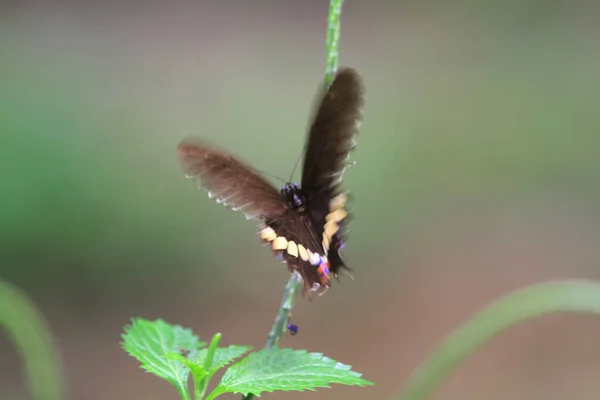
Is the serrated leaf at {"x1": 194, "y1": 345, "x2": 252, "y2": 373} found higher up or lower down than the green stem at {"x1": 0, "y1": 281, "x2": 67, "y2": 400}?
lower down

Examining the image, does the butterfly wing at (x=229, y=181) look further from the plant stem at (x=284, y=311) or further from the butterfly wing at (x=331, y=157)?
the plant stem at (x=284, y=311)

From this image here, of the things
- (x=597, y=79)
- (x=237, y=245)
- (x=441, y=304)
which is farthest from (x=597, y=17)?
(x=237, y=245)

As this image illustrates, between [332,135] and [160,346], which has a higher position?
[332,135]

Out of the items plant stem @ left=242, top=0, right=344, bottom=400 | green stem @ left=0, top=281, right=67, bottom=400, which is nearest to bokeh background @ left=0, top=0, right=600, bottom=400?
green stem @ left=0, top=281, right=67, bottom=400

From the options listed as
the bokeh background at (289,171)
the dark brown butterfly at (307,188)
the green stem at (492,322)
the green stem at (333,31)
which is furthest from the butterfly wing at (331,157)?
the bokeh background at (289,171)

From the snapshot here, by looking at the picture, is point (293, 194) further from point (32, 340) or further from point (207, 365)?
point (32, 340)

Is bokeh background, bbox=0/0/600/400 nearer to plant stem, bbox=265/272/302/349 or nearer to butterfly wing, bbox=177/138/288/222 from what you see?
butterfly wing, bbox=177/138/288/222

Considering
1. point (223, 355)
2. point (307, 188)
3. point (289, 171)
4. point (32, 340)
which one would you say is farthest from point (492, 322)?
point (289, 171)
